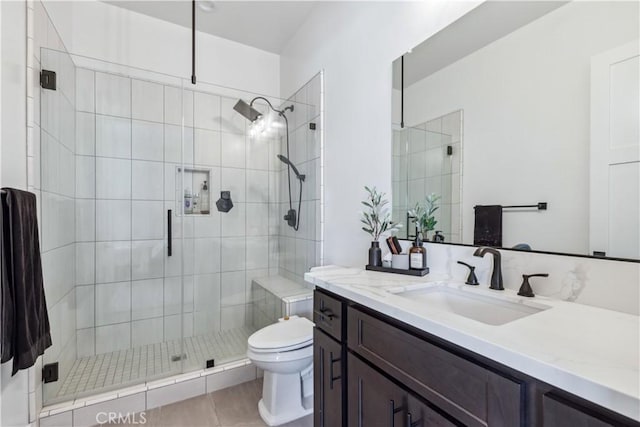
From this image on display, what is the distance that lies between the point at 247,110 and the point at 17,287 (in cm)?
208

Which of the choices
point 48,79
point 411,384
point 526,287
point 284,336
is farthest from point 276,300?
point 48,79

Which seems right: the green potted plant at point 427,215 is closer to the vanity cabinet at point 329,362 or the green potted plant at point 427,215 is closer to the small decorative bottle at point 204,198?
the vanity cabinet at point 329,362

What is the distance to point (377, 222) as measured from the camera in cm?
169

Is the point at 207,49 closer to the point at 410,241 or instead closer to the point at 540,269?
the point at 410,241

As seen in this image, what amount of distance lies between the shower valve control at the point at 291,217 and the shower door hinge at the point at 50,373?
6.05 ft

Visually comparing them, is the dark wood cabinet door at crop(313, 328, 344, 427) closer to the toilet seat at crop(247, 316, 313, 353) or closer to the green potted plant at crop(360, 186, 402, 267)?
the toilet seat at crop(247, 316, 313, 353)

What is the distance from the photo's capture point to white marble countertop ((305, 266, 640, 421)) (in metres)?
0.51

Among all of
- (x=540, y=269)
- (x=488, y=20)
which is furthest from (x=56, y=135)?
(x=540, y=269)

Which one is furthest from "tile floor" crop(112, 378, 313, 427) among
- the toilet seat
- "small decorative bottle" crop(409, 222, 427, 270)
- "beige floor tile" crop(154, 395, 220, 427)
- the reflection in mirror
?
the reflection in mirror

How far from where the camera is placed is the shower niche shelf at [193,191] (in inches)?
100.0

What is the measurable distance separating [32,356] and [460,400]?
169 centimetres

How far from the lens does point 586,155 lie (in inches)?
38.2

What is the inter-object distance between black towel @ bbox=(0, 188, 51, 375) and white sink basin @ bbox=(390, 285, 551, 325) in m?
1.53

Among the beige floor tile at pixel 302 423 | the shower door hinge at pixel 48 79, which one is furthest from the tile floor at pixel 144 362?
the shower door hinge at pixel 48 79
